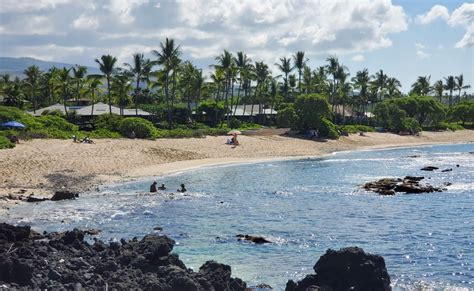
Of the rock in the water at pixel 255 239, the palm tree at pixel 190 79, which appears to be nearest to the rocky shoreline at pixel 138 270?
the rock in the water at pixel 255 239

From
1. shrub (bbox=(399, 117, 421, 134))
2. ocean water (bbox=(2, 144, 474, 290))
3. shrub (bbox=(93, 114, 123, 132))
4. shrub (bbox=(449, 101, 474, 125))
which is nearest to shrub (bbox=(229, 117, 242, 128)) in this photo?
shrub (bbox=(93, 114, 123, 132))

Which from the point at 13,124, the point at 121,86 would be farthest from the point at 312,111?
the point at 13,124

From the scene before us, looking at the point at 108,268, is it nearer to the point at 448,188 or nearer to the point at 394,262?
the point at 394,262

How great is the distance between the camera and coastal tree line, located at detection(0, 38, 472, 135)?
265 feet

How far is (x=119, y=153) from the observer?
5191 cm

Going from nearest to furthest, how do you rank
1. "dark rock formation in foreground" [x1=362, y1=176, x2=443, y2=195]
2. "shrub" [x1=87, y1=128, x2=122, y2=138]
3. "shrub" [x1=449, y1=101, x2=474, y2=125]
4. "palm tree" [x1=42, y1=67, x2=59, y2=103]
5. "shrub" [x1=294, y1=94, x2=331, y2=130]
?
1. "dark rock formation in foreground" [x1=362, y1=176, x2=443, y2=195]
2. "shrub" [x1=87, y1=128, x2=122, y2=138]
3. "shrub" [x1=294, y1=94, x2=331, y2=130]
4. "palm tree" [x1=42, y1=67, x2=59, y2=103]
5. "shrub" [x1=449, y1=101, x2=474, y2=125]

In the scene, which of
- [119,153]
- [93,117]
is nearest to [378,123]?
[93,117]

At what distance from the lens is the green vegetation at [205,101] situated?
2660 inches

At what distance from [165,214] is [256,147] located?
37966 millimetres

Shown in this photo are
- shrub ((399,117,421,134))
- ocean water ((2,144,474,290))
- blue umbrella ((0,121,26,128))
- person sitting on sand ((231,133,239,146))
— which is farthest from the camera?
shrub ((399,117,421,134))

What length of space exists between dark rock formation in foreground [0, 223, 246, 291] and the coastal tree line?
5727 cm

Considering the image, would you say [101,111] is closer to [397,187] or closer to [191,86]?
[191,86]

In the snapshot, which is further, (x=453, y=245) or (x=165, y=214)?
(x=165, y=214)

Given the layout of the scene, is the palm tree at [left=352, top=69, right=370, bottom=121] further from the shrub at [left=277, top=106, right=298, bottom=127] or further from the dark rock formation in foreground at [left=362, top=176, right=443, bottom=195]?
the dark rock formation in foreground at [left=362, top=176, right=443, bottom=195]
